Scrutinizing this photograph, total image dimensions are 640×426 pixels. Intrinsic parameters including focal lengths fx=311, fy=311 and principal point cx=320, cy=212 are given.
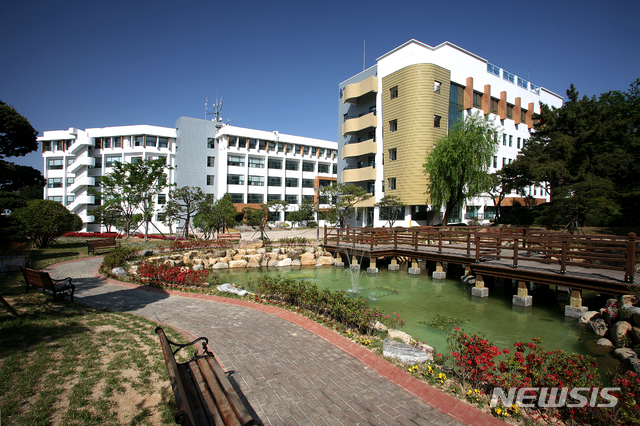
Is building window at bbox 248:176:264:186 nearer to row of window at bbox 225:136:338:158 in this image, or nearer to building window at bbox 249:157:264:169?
building window at bbox 249:157:264:169

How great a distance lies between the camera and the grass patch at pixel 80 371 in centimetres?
364

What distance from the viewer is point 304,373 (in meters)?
5.07

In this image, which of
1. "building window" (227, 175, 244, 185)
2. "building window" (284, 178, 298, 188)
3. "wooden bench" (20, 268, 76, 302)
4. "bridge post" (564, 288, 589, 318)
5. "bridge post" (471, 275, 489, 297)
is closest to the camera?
"wooden bench" (20, 268, 76, 302)

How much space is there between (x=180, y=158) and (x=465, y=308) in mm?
47308

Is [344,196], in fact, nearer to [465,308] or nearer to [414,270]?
[414,270]

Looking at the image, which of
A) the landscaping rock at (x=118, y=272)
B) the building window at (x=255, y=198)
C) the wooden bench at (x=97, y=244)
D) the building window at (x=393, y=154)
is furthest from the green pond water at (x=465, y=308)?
the building window at (x=255, y=198)

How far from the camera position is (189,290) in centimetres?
1082

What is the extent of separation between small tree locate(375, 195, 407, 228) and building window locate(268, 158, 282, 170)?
2766cm

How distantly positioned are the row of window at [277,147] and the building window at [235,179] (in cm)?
509

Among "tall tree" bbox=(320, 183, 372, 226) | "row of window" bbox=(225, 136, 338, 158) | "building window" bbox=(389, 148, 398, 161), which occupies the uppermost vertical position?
"row of window" bbox=(225, 136, 338, 158)

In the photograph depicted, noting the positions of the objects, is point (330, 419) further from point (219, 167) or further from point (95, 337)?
point (219, 167)

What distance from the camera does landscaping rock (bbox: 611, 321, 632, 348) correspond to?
7359 mm

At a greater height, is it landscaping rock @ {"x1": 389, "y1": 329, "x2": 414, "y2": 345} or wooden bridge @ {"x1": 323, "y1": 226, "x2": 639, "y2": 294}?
wooden bridge @ {"x1": 323, "y1": 226, "x2": 639, "y2": 294}

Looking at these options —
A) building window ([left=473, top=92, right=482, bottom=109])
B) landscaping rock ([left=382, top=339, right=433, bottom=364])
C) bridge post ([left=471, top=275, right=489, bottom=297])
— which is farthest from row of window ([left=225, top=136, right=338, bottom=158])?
landscaping rock ([left=382, top=339, right=433, bottom=364])
